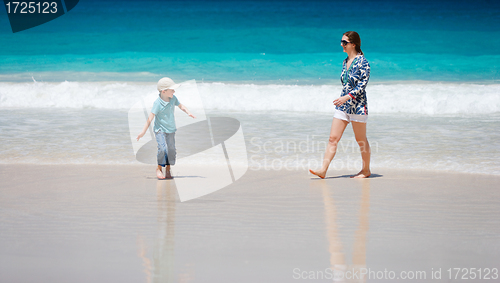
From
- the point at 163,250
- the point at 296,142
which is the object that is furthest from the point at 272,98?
the point at 163,250

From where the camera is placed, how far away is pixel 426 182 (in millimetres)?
4703

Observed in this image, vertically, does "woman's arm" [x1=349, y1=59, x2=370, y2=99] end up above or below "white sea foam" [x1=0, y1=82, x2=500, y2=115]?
above

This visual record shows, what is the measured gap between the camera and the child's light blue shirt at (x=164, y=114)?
4832mm

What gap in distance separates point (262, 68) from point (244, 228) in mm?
19288

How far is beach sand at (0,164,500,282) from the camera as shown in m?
2.56

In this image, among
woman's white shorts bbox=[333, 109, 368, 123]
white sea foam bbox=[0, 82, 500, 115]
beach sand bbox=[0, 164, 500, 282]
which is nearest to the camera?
beach sand bbox=[0, 164, 500, 282]

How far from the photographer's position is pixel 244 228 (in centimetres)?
324

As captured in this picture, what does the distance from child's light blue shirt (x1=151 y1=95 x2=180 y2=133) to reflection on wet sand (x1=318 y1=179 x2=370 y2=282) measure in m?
1.90

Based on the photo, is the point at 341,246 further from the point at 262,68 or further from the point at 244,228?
the point at 262,68

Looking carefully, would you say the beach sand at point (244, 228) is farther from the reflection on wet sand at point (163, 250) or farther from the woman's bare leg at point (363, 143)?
the woman's bare leg at point (363, 143)

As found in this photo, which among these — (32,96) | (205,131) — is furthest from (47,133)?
(32,96)

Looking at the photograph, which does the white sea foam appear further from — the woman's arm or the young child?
the woman's arm

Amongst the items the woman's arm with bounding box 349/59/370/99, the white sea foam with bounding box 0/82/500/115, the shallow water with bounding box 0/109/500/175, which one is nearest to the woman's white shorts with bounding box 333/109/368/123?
the woman's arm with bounding box 349/59/370/99

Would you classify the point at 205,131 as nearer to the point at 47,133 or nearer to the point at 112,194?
the point at 47,133
